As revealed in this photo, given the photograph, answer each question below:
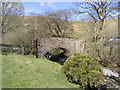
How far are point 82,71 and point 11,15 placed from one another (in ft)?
40.2

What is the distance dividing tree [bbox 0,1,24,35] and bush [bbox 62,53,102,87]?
9.92 meters

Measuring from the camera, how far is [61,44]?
13484 mm

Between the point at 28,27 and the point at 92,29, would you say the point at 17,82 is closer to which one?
the point at 92,29

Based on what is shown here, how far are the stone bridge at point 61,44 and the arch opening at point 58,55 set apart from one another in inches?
35.2

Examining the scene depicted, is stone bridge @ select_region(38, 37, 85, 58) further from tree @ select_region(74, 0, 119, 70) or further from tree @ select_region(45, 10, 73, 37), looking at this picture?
tree @ select_region(45, 10, 73, 37)

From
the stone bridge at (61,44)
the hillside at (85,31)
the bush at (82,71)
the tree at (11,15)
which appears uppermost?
the tree at (11,15)

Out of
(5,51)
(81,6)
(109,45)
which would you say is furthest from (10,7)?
(109,45)

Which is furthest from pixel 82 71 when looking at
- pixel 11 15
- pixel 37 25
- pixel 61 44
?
pixel 37 25

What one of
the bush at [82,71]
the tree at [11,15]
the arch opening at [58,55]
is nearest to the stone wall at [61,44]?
the arch opening at [58,55]

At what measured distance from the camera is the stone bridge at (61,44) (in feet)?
44.2

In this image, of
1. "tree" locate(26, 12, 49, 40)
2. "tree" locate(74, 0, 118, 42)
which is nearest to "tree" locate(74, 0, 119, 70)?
"tree" locate(74, 0, 118, 42)

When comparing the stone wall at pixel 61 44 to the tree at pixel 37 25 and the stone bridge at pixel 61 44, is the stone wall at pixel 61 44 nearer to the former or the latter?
the stone bridge at pixel 61 44

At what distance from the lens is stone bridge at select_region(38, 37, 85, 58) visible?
13.5 m

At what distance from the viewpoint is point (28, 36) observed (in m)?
19.5
